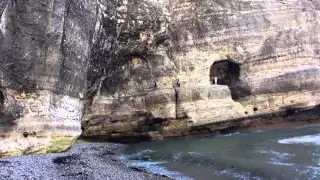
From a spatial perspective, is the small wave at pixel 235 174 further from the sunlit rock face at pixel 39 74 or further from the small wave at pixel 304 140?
the sunlit rock face at pixel 39 74

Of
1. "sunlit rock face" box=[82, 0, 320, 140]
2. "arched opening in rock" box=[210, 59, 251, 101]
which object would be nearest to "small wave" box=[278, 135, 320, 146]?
"sunlit rock face" box=[82, 0, 320, 140]

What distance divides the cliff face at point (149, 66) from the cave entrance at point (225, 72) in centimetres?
6

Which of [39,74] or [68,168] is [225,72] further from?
[68,168]

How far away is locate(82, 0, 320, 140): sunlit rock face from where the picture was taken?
19109 mm

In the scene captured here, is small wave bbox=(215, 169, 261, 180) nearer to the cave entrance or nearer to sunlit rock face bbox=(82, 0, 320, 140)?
sunlit rock face bbox=(82, 0, 320, 140)

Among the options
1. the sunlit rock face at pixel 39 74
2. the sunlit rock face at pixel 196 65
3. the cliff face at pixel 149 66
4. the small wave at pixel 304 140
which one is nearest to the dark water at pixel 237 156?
the small wave at pixel 304 140

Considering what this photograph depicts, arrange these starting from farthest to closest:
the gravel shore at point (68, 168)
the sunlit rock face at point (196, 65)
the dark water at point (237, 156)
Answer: the sunlit rock face at point (196, 65) < the dark water at point (237, 156) < the gravel shore at point (68, 168)

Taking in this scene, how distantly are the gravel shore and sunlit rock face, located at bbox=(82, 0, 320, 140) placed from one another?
180 inches

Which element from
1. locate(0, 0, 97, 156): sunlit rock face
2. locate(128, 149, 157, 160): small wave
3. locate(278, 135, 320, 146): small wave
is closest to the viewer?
locate(0, 0, 97, 156): sunlit rock face

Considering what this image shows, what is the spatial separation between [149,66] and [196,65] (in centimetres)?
248

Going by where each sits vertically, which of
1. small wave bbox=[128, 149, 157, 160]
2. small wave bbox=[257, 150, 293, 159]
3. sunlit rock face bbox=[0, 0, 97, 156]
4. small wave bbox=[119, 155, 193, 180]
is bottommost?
small wave bbox=[119, 155, 193, 180]

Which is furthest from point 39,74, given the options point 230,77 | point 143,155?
point 230,77

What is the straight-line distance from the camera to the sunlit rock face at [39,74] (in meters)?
13.4

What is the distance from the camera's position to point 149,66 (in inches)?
782
